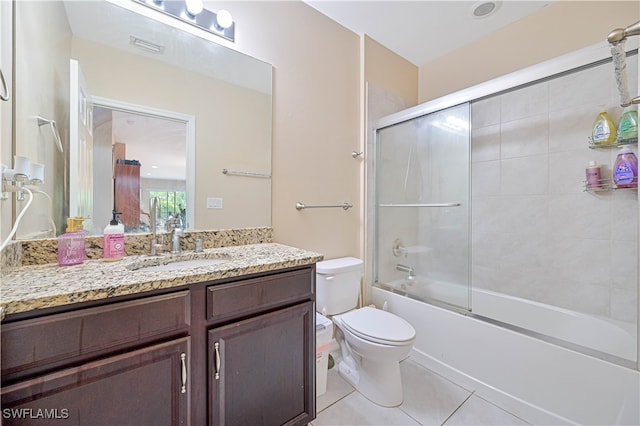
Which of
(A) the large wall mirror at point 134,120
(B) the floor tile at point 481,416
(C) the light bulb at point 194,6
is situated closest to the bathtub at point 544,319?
(B) the floor tile at point 481,416

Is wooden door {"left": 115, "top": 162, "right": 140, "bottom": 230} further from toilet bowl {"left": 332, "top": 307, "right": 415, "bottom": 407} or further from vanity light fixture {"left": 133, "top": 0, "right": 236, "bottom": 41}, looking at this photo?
toilet bowl {"left": 332, "top": 307, "right": 415, "bottom": 407}

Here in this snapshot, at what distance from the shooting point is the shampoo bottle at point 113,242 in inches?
41.7

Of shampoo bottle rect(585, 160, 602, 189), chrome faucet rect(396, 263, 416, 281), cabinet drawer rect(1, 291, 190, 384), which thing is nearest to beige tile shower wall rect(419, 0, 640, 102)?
shampoo bottle rect(585, 160, 602, 189)

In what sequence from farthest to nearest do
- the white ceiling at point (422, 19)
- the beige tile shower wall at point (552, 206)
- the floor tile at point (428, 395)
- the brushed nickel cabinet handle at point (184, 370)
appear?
the white ceiling at point (422, 19)
the beige tile shower wall at point (552, 206)
the floor tile at point (428, 395)
the brushed nickel cabinet handle at point (184, 370)

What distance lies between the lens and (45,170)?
99cm

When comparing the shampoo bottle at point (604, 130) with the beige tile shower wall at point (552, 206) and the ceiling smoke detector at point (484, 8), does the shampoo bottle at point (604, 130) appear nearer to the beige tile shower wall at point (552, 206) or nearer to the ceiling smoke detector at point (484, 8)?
the beige tile shower wall at point (552, 206)

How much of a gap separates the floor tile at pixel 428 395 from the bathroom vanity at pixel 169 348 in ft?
2.11

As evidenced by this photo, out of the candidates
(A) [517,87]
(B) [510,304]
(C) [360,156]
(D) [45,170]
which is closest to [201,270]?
(D) [45,170]

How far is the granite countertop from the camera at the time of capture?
0.65 meters

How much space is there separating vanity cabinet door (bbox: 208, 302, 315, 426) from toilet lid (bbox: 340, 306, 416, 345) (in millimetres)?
404

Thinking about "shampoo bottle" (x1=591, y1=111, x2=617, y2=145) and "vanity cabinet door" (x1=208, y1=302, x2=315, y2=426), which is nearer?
"vanity cabinet door" (x1=208, y1=302, x2=315, y2=426)

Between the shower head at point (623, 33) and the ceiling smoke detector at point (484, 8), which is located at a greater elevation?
the ceiling smoke detector at point (484, 8)

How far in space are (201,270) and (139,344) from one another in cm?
26

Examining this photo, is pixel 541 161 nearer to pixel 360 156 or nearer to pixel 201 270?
pixel 360 156
